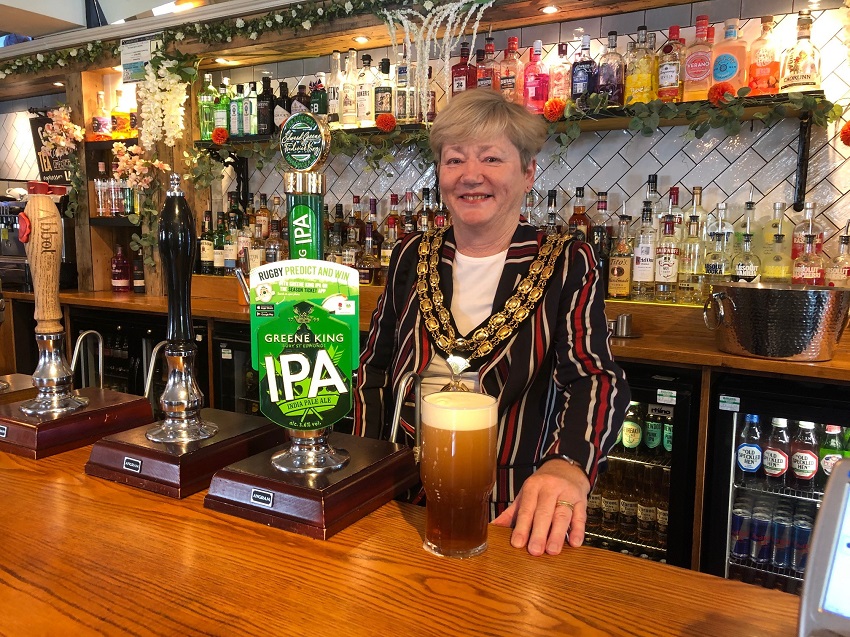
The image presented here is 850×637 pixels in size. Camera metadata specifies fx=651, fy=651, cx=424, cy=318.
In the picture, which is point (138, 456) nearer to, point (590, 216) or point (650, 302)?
point (650, 302)

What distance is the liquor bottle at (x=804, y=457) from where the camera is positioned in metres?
2.11

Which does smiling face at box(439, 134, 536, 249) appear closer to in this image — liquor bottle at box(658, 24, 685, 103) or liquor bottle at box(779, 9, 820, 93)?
liquor bottle at box(658, 24, 685, 103)

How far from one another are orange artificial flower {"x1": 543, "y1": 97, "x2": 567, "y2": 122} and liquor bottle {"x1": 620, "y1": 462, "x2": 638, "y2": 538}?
4.51ft

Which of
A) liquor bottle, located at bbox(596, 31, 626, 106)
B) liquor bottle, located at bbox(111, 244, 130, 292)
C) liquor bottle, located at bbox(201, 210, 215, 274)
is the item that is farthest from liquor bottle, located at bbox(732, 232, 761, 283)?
liquor bottle, located at bbox(111, 244, 130, 292)

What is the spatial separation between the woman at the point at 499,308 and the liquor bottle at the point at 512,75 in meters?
1.31

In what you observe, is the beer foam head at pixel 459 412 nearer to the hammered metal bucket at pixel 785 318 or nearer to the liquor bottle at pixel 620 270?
the hammered metal bucket at pixel 785 318

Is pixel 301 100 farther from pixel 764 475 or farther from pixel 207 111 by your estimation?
pixel 764 475

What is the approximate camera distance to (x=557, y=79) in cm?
272

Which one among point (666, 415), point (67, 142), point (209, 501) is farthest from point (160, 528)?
point (67, 142)

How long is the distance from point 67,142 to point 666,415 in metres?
3.83

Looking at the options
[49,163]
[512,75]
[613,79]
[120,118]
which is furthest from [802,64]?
[49,163]

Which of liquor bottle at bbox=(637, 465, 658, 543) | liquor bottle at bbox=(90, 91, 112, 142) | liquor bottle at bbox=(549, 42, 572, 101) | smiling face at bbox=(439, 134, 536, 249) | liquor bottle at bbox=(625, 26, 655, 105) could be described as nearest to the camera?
smiling face at bbox=(439, 134, 536, 249)

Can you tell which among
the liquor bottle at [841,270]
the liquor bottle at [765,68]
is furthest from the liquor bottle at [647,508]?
the liquor bottle at [765,68]

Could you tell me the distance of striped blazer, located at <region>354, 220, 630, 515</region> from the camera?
124 cm
